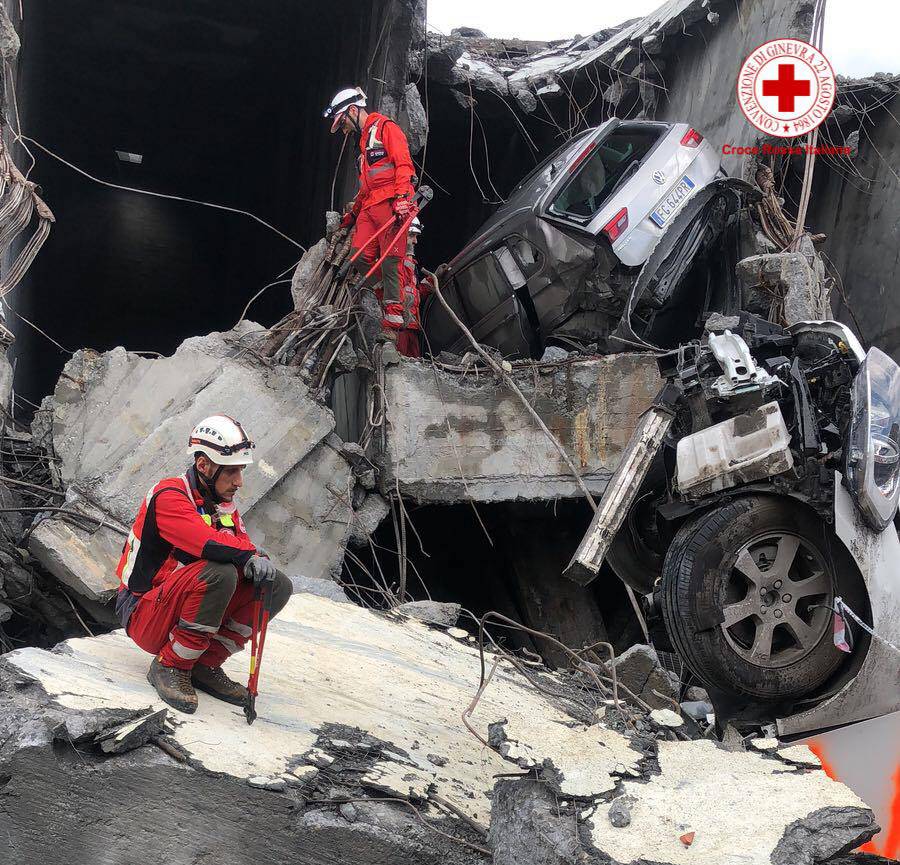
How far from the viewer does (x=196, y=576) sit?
3.54 metres

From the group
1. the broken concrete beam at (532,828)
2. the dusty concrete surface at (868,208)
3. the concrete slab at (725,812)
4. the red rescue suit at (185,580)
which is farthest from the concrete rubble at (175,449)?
the dusty concrete surface at (868,208)

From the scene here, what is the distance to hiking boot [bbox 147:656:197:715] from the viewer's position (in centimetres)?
349

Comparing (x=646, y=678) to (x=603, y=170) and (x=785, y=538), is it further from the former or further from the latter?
(x=603, y=170)

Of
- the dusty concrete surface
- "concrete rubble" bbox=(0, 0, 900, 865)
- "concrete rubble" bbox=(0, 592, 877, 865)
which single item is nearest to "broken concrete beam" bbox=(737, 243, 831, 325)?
"concrete rubble" bbox=(0, 0, 900, 865)

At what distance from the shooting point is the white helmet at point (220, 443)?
370cm

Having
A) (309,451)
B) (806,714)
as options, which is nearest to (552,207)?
(309,451)

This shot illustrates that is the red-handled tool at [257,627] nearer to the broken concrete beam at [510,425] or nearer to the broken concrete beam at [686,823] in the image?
the broken concrete beam at [686,823]

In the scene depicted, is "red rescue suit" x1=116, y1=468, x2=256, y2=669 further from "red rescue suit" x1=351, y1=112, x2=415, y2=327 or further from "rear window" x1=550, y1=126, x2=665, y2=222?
"rear window" x1=550, y1=126, x2=665, y2=222

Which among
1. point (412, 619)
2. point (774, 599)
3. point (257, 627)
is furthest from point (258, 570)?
point (774, 599)

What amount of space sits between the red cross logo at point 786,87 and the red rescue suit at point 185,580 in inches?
290

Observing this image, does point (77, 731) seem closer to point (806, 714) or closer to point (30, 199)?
point (806, 714)

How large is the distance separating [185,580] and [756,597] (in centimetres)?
262

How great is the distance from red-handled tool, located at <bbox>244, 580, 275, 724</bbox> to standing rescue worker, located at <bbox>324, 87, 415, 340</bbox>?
166 inches

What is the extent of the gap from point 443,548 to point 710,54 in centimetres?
559
